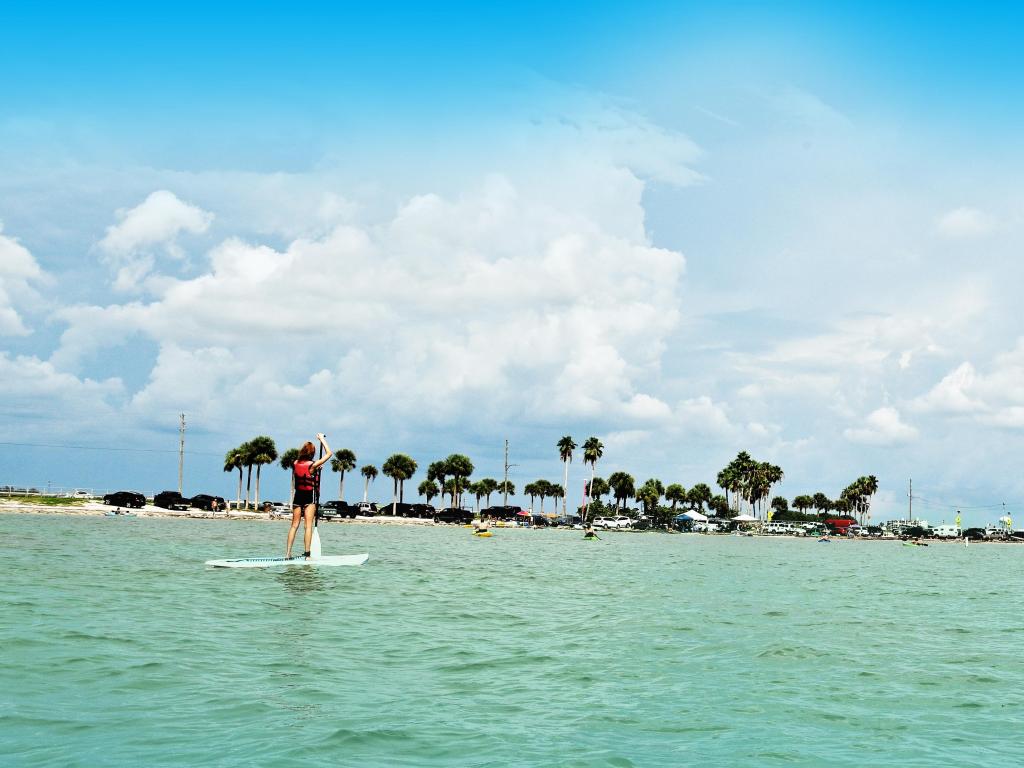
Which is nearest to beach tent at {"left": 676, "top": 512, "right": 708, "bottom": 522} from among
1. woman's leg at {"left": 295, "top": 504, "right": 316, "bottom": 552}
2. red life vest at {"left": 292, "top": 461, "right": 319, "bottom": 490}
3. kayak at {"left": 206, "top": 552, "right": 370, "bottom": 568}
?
kayak at {"left": 206, "top": 552, "right": 370, "bottom": 568}

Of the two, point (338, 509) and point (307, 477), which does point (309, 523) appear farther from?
point (338, 509)

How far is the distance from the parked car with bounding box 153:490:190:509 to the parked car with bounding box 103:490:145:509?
6.32 meters

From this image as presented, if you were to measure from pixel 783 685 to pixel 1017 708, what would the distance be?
3279mm

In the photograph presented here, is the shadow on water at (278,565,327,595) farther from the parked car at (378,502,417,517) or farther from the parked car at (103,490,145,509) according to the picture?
the parked car at (378,502,417,517)

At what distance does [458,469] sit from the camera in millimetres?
185875

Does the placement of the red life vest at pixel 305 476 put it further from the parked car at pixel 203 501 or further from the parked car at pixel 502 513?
the parked car at pixel 502 513

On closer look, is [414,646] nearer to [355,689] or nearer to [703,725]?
[355,689]

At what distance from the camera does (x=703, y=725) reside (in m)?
10.6

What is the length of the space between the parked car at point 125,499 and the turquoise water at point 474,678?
10729 centimetres

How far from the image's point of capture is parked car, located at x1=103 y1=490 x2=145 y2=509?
126m

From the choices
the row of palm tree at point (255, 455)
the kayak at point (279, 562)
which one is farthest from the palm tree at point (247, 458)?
the kayak at point (279, 562)

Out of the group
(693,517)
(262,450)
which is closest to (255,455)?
(262,450)

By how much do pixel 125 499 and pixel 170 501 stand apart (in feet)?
32.9

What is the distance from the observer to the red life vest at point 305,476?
89.6 ft
